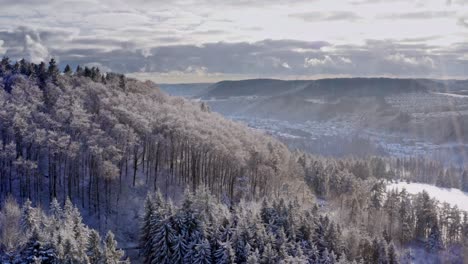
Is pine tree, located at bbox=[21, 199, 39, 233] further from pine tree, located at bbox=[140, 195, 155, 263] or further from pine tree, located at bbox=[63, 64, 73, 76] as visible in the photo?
pine tree, located at bbox=[63, 64, 73, 76]

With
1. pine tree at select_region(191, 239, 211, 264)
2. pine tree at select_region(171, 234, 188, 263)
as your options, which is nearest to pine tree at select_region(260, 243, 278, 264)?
pine tree at select_region(191, 239, 211, 264)

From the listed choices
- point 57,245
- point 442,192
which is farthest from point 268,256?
point 442,192

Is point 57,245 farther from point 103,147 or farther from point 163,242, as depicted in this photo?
point 103,147

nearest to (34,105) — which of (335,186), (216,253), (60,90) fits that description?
(60,90)

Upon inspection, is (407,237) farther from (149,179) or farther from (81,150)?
(81,150)

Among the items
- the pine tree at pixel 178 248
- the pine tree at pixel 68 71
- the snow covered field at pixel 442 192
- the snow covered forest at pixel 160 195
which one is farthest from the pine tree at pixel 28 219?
the snow covered field at pixel 442 192

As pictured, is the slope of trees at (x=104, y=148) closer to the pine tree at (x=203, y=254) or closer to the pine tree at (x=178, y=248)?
the pine tree at (x=178, y=248)
